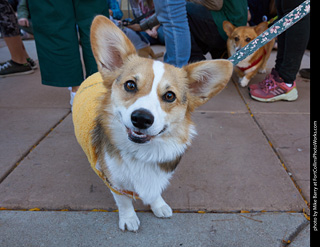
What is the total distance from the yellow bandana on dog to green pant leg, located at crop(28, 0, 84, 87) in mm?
1031

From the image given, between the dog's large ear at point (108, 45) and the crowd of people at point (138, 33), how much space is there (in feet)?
4.12

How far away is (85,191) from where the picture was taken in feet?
6.39

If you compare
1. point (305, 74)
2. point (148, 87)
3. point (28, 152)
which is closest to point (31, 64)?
point (28, 152)

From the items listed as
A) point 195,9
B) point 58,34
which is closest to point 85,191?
point 58,34

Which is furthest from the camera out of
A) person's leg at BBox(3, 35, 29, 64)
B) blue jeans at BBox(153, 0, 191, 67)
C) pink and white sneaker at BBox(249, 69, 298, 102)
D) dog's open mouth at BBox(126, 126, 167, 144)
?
person's leg at BBox(3, 35, 29, 64)

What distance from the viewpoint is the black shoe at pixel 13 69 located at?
448 centimetres

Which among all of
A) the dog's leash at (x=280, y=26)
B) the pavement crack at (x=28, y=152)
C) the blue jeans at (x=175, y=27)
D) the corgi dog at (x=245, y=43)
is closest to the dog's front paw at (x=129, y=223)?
the pavement crack at (x=28, y=152)

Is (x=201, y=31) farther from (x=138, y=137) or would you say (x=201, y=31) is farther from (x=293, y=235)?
(x=293, y=235)

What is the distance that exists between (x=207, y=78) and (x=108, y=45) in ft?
2.41

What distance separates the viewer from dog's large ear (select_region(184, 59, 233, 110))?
1.52 m

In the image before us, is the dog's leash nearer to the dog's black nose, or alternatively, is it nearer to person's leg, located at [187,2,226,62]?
the dog's black nose

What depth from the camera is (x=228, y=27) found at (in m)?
4.27

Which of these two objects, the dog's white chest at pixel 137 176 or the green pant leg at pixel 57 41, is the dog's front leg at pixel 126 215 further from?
the green pant leg at pixel 57 41

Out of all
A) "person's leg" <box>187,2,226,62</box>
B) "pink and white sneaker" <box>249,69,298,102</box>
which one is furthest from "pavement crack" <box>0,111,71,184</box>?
"pink and white sneaker" <box>249,69,298,102</box>
